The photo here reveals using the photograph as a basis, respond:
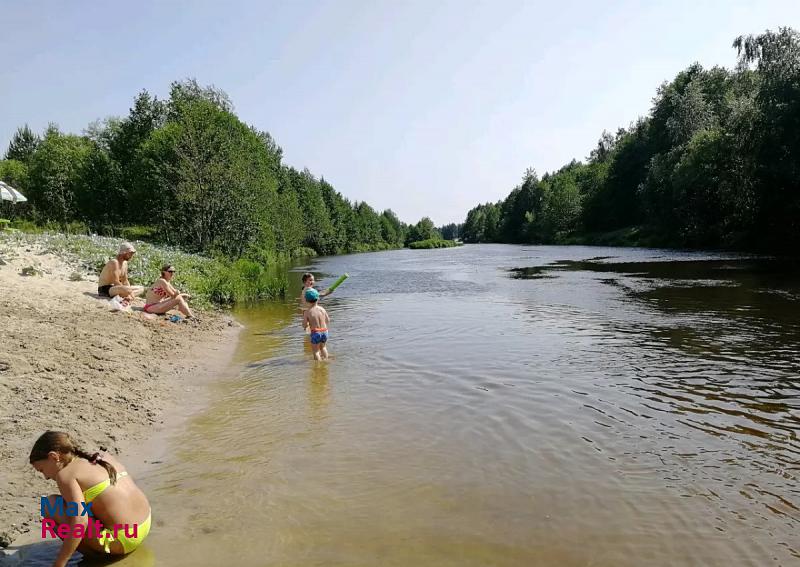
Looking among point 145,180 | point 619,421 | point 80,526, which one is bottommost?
point 619,421

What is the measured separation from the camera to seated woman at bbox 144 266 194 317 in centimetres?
1362

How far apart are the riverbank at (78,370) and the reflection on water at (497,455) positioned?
2.66ft

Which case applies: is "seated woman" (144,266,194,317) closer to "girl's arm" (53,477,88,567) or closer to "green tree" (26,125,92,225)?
"girl's arm" (53,477,88,567)

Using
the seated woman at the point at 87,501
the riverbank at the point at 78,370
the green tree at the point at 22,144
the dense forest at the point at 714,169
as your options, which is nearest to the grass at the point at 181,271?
the riverbank at the point at 78,370

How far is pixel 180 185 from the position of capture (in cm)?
3562

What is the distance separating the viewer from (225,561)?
4.43 meters

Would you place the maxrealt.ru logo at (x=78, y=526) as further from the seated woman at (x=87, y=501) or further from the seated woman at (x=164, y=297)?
the seated woman at (x=164, y=297)

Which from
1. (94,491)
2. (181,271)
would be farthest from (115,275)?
(94,491)

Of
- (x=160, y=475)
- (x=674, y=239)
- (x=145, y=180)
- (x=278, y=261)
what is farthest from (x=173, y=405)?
(x=674, y=239)

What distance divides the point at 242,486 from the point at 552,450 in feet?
11.8

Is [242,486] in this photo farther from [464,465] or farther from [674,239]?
[674,239]

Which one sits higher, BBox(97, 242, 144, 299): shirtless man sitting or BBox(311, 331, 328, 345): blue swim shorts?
BBox(97, 242, 144, 299): shirtless man sitting

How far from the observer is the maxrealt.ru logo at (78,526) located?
4.12 m

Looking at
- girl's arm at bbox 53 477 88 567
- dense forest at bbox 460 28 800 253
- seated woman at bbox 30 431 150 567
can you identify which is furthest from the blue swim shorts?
dense forest at bbox 460 28 800 253
